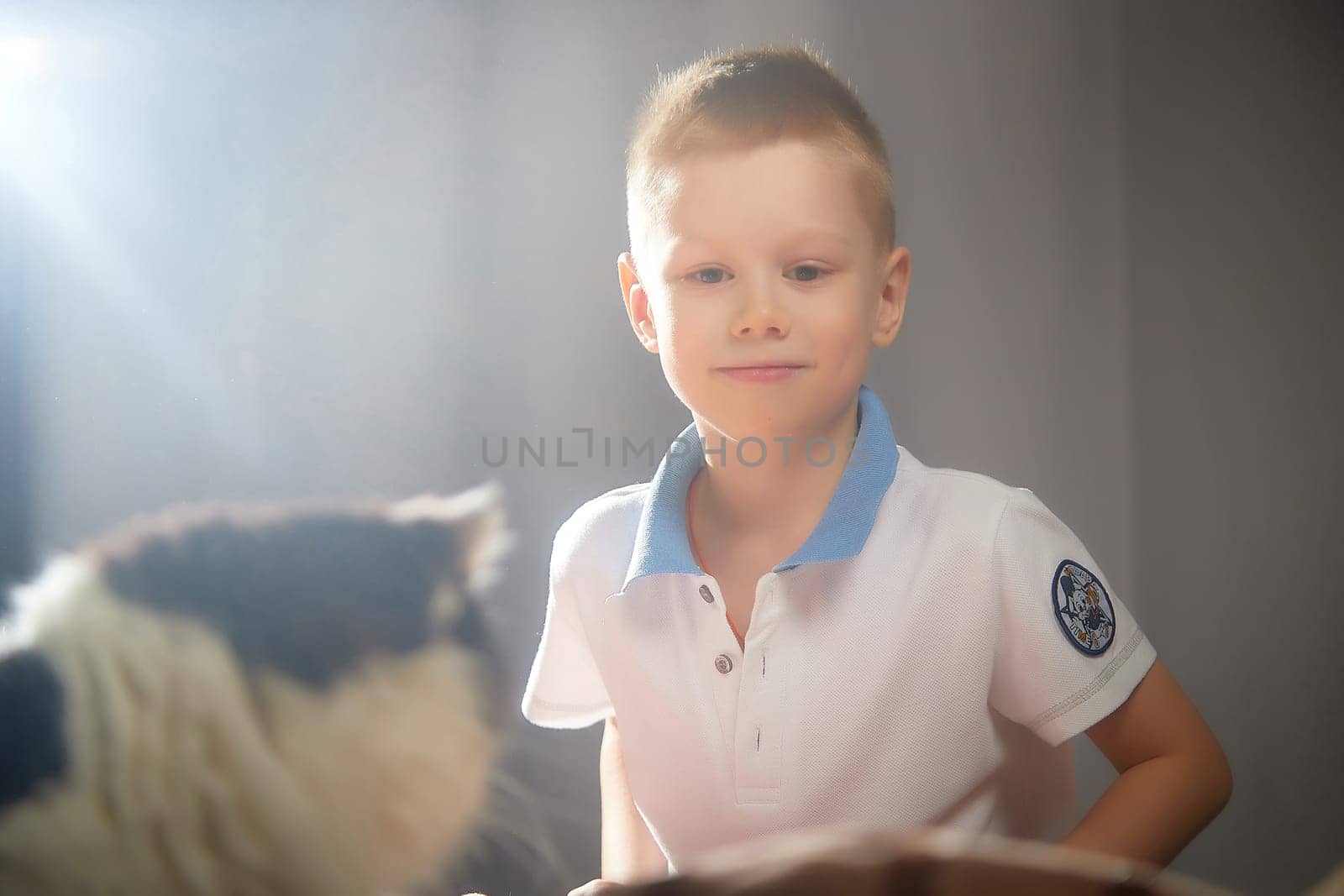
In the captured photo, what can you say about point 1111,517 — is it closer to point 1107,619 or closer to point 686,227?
point 1107,619

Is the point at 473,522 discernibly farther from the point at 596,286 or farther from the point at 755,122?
the point at 755,122

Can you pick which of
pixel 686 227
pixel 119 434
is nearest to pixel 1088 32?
pixel 686 227

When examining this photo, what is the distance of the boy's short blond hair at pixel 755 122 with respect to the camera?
74 centimetres

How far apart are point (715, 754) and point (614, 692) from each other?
0.34 ft

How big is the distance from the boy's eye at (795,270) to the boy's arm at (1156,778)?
1.14 feet

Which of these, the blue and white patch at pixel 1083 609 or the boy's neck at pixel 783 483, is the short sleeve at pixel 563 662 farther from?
the blue and white patch at pixel 1083 609

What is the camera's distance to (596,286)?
88cm

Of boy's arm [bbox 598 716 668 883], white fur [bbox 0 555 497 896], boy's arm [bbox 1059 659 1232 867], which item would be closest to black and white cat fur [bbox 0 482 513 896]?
white fur [bbox 0 555 497 896]

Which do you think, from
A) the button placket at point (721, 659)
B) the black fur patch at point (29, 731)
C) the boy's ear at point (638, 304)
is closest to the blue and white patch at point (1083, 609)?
the button placket at point (721, 659)

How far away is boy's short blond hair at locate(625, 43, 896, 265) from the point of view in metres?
0.74

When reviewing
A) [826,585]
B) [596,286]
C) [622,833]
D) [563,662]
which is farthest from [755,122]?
[622,833]

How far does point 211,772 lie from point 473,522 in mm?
255

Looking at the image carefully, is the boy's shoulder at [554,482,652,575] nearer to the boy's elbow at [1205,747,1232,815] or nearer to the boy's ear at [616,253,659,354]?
the boy's ear at [616,253,659,354]

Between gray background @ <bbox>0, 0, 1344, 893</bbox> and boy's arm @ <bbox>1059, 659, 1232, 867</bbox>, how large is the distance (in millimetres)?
115
